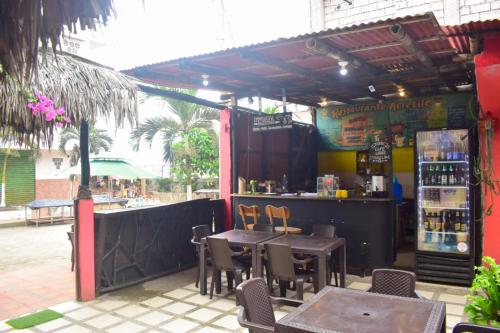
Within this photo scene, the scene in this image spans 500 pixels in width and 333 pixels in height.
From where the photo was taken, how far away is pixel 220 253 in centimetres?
538

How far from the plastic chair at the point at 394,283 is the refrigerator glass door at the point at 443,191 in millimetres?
3159

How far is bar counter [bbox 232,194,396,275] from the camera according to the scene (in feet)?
21.2

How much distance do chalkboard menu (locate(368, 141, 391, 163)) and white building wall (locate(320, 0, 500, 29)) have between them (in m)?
2.34

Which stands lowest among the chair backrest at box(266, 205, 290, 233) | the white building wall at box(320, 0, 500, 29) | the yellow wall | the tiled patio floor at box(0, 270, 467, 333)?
the tiled patio floor at box(0, 270, 467, 333)

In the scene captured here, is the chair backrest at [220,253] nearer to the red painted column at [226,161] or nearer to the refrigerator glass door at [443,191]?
the red painted column at [226,161]

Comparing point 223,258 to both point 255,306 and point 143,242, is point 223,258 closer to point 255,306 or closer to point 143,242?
point 143,242

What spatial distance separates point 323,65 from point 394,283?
152 inches

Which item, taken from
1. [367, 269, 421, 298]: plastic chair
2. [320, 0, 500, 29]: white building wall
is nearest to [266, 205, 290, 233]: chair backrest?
A: [367, 269, 421, 298]: plastic chair

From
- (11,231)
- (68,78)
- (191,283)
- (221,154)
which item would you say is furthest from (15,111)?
(11,231)

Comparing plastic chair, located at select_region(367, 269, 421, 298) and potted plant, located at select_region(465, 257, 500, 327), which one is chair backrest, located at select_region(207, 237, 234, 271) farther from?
potted plant, located at select_region(465, 257, 500, 327)

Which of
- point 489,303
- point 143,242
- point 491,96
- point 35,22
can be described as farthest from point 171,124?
point 489,303

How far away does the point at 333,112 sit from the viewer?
414 inches

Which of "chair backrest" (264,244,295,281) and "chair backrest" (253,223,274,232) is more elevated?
"chair backrest" (253,223,274,232)

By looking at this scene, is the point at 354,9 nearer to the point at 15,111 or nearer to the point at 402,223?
the point at 402,223
